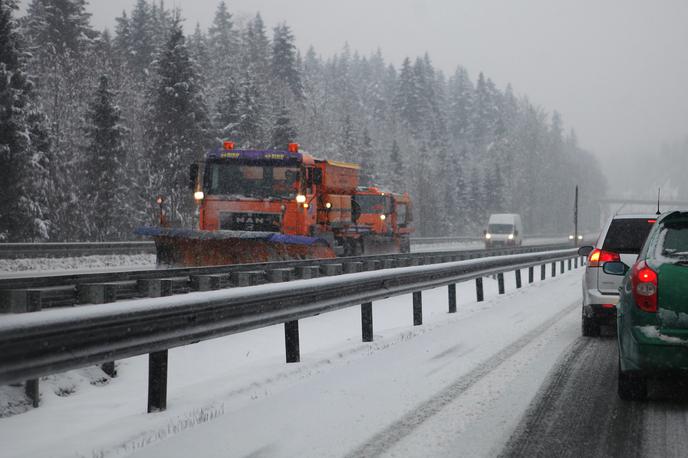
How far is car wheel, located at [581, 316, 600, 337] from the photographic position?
10.4 meters

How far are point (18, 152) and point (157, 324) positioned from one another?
98.4 ft

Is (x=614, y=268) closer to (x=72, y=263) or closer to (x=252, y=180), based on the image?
(x=252, y=180)

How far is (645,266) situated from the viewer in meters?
5.89

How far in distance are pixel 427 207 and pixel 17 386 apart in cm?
7882

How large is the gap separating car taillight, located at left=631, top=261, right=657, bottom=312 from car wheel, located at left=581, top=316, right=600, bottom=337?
465cm

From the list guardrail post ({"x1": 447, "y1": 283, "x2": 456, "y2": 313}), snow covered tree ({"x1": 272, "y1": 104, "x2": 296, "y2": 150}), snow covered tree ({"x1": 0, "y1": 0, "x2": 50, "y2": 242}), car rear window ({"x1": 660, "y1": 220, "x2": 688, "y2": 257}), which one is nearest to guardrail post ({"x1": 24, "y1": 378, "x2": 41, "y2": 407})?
car rear window ({"x1": 660, "y1": 220, "x2": 688, "y2": 257})

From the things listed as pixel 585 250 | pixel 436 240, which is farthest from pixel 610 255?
pixel 436 240

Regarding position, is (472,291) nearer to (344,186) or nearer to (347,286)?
(344,186)

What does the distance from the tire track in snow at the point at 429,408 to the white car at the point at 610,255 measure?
1.16m

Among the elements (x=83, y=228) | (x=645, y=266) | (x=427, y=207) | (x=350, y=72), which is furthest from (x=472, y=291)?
(x=350, y=72)

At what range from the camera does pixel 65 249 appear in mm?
25391

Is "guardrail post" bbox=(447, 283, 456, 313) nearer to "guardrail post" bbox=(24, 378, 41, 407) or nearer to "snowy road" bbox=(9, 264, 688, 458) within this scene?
"snowy road" bbox=(9, 264, 688, 458)

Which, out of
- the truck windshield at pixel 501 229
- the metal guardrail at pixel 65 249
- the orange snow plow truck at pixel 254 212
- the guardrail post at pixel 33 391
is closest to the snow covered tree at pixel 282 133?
the truck windshield at pixel 501 229

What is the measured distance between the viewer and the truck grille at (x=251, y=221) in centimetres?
1994
